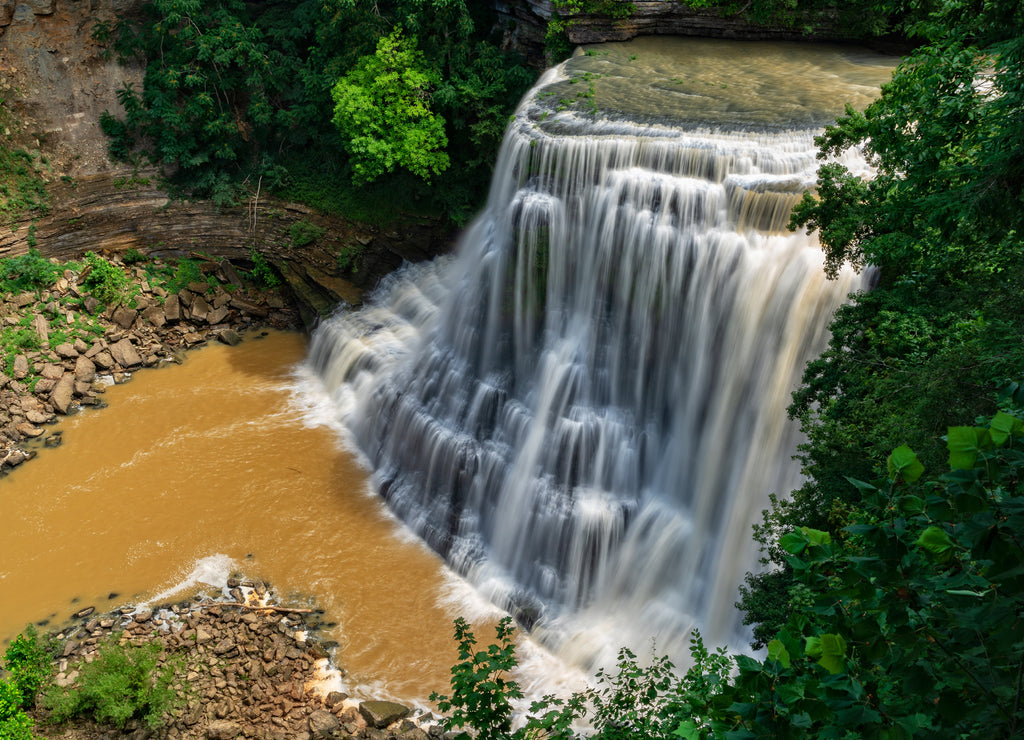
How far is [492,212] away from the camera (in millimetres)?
18328

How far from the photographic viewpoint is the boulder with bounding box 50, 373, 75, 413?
19375 mm

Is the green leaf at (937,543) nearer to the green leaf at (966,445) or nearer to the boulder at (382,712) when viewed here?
the green leaf at (966,445)

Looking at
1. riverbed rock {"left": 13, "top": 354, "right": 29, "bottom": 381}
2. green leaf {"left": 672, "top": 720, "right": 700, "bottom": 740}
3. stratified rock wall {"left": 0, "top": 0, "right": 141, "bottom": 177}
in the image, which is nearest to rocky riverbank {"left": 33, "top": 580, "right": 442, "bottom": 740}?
riverbed rock {"left": 13, "top": 354, "right": 29, "bottom": 381}

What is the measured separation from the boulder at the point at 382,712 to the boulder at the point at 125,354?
522 inches

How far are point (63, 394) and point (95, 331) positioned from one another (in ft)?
7.99

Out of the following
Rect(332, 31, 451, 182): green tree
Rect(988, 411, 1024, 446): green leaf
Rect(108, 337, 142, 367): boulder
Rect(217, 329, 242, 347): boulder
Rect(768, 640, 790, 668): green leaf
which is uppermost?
Rect(332, 31, 451, 182): green tree

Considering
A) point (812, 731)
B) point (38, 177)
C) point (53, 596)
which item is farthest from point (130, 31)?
point (812, 731)

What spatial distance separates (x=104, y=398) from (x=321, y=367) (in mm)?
5779

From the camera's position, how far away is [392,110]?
798 inches

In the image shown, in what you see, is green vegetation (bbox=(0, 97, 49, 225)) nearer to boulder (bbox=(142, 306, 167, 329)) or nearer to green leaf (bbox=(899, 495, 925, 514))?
boulder (bbox=(142, 306, 167, 329))

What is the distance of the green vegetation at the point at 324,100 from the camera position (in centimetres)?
2028

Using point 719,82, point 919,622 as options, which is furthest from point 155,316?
point 919,622

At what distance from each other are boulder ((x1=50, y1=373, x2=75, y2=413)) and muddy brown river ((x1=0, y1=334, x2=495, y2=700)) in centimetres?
49

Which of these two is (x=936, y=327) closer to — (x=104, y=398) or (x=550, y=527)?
(x=550, y=527)
